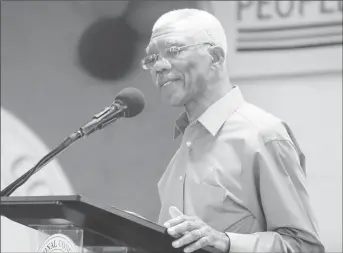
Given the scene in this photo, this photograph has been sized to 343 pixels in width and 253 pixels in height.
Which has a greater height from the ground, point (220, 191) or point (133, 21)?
point (133, 21)

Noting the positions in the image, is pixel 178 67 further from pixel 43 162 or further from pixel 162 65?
pixel 43 162

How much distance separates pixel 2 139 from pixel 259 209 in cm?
225

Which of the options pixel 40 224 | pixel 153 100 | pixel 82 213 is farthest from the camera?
pixel 153 100

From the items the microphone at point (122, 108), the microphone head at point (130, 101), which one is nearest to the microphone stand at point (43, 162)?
the microphone at point (122, 108)

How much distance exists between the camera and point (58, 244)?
4.44 ft

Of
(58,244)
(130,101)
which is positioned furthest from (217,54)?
(58,244)

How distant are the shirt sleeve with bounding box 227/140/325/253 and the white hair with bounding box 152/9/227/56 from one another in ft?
1.29

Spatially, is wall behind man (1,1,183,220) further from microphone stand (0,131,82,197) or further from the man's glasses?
microphone stand (0,131,82,197)

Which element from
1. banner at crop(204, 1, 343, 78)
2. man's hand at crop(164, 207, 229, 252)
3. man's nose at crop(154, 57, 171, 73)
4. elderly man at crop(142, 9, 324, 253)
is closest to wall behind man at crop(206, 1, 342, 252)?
banner at crop(204, 1, 343, 78)

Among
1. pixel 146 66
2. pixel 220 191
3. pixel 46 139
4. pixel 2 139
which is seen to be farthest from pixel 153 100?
pixel 220 191

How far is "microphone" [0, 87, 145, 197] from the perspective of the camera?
164 centimetres

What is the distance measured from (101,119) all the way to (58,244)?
1.53 feet

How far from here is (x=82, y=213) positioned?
4.37 ft

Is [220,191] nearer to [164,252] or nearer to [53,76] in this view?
[164,252]
